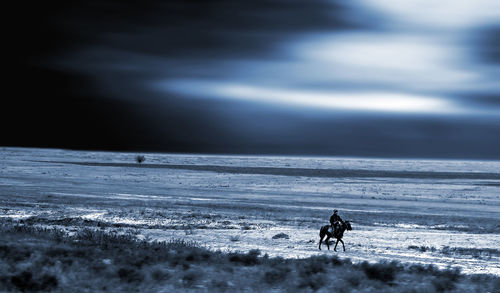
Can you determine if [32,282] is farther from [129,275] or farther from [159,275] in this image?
[159,275]

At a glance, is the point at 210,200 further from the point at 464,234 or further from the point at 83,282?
the point at 83,282

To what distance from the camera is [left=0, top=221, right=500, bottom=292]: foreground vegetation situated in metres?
9.98

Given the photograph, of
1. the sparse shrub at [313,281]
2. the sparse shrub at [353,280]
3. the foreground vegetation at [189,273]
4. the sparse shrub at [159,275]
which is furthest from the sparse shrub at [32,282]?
the sparse shrub at [353,280]

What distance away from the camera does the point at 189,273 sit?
1060cm

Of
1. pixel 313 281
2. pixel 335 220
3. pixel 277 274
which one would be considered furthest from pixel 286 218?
pixel 313 281

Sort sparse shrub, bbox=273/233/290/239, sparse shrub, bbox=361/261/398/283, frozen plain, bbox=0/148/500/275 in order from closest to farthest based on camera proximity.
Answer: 1. sparse shrub, bbox=361/261/398/283
2. frozen plain, bbox=0/148/500/275
3. sparse shrub, bbox=273/233/290/239

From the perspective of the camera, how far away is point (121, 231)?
18.3 metres

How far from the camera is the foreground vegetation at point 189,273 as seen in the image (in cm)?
998

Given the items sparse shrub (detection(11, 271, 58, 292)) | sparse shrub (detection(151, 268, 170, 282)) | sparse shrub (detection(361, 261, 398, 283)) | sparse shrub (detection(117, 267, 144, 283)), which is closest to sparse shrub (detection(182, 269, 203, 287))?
sparse shrub (detection(151, 268, 170, 282))

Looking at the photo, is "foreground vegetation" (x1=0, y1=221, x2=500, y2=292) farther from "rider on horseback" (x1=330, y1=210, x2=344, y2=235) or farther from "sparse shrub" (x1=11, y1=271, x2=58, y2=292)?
"rider on horseback" (x1=330, y1=210, x2=344, y2=235)

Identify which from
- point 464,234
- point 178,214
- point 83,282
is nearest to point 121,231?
point 178,214

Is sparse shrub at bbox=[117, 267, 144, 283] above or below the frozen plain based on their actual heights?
above

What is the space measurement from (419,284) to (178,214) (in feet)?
49.2

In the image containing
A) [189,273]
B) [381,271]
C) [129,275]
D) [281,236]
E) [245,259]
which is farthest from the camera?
[281,236]
